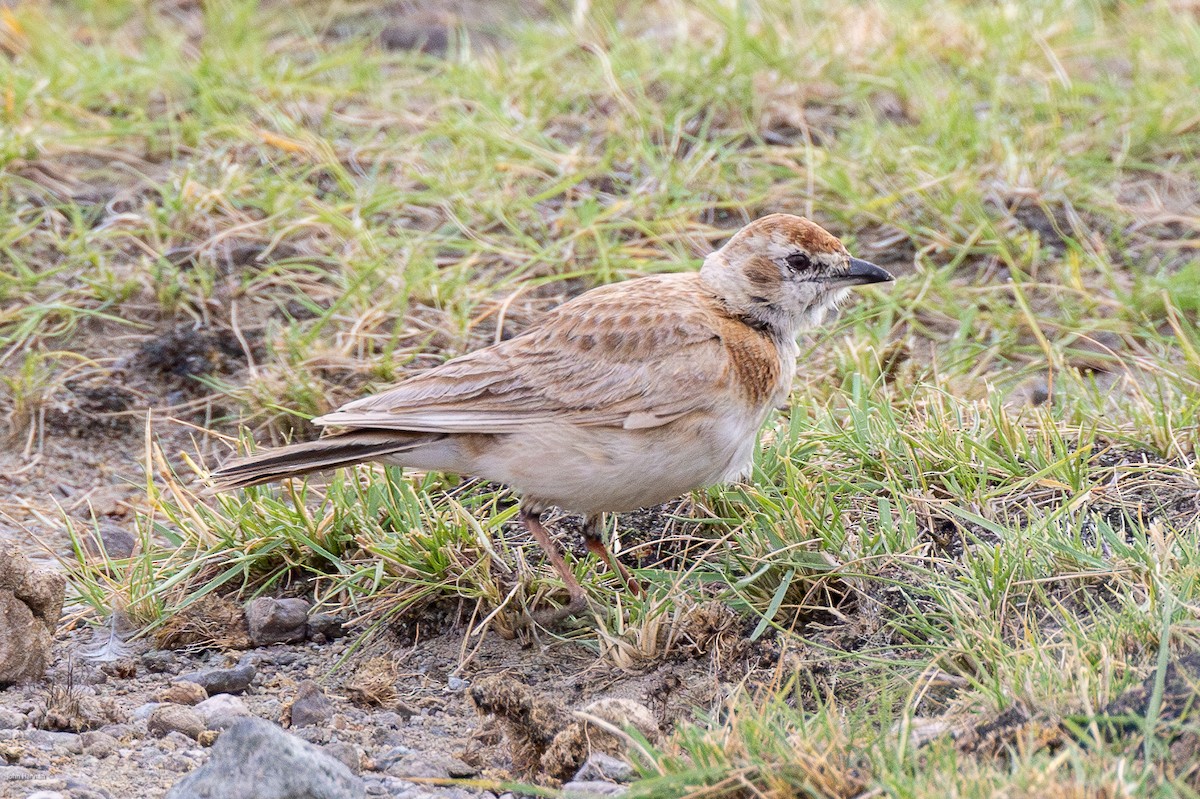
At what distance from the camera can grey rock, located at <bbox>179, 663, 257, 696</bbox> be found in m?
4.14

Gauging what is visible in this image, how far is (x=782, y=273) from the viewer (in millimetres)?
4688

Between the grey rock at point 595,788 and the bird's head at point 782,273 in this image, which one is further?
the bird's head at point 782,273

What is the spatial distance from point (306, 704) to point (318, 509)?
98 cm

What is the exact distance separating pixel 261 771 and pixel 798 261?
2407 millimetres

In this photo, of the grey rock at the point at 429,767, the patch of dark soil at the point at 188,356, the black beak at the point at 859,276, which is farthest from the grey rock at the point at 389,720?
the patch of dark soil at the point at 188,356

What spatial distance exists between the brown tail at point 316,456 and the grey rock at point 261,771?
1.08m

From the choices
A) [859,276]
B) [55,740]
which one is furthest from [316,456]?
[859,276]

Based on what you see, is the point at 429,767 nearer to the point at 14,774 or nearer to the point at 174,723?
the point at 174,723

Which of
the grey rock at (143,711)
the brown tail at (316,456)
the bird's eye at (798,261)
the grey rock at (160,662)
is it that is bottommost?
the grey rock at (160,662)

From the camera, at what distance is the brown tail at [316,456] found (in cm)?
420

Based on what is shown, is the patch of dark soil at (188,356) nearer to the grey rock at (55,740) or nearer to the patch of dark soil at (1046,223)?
the grey rock at (55,740)

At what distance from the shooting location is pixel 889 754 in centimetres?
307

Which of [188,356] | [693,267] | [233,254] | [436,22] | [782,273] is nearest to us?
[782,273]

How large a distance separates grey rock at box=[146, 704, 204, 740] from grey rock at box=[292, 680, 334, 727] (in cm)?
25
